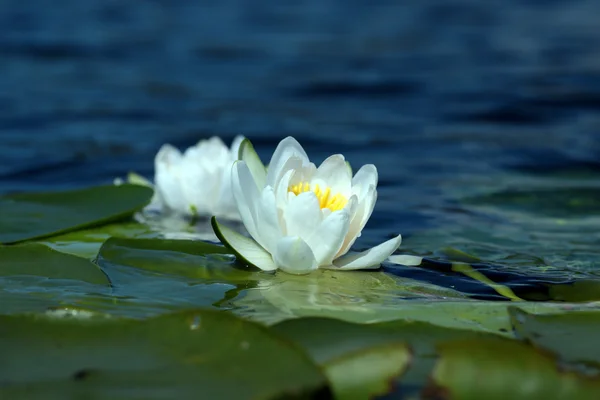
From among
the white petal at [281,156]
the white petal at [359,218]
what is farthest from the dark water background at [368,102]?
the white petal at [281,156]

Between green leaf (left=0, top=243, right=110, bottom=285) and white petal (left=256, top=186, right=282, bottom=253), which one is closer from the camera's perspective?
white petal (left=256, top=186, right=282, bottom=253)

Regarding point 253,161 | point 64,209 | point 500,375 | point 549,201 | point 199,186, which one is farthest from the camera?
point 549,201

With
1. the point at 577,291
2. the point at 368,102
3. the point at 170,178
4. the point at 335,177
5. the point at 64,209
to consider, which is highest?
the point at 368,102

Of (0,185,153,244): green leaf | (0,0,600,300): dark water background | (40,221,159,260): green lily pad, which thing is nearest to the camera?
(40,221,159,260): green lily pad

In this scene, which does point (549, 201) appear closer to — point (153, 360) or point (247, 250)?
point (247, 250)

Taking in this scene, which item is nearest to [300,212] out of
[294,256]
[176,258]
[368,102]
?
[294,256]

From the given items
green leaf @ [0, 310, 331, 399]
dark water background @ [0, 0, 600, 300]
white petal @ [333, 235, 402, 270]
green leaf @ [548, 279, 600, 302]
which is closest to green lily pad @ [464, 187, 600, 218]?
dark water background @ [0, 0, 600, 300]

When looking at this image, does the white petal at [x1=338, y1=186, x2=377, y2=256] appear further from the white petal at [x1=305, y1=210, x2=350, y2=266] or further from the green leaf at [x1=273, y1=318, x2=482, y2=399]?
the green leaf at [x1=273, y1=318, x2=482, y2=399]
